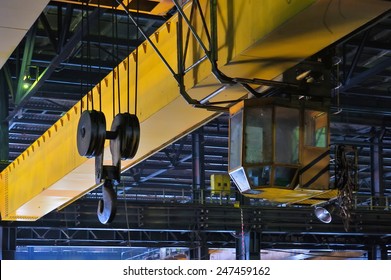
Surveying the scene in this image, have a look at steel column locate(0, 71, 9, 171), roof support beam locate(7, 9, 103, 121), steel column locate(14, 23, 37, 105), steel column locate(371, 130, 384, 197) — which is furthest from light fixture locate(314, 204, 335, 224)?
steel column locate(371, 130, 384, 197)

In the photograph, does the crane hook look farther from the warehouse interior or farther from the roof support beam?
the roof support beam

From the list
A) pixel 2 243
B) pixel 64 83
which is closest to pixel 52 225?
pixel 2 243

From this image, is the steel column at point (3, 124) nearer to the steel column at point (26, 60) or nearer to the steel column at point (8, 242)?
the steel column at point (8, 242)

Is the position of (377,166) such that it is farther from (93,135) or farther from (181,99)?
(93,135)

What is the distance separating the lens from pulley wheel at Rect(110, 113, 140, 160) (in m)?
8.45

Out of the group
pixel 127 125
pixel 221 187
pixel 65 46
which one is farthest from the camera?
pixel 221 187

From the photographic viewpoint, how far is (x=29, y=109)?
2908 centimetres

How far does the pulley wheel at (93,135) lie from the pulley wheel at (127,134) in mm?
175

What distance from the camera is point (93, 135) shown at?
8453 mm

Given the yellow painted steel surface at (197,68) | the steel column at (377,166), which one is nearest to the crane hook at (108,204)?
the yellow painted steel surface at (197,68)

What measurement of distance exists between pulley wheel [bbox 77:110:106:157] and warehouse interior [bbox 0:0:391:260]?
122 millimetres

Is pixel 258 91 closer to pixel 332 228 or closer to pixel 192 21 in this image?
pixel 192 21

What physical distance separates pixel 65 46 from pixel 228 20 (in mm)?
8851

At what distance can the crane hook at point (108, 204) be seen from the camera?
25.9 ft
